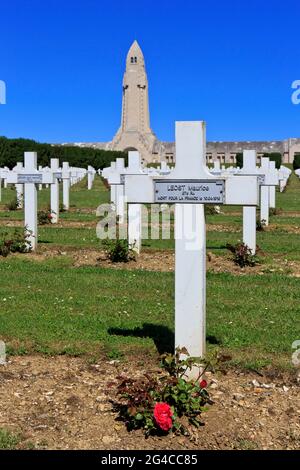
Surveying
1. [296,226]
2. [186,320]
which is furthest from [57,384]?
[296,226]

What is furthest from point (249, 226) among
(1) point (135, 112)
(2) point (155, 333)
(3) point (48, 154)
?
(1) point (135, 112)

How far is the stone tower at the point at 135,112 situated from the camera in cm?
7612

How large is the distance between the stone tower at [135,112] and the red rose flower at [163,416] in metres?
72.8

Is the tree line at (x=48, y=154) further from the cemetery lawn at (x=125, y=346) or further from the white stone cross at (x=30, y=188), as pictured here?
the cemetery lawn at (x=125, y=346)

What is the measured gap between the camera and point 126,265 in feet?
30.3

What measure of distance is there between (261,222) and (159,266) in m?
5.21

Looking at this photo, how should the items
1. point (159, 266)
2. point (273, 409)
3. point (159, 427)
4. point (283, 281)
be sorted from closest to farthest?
point (159, 427) → point (273, 409) → point (283, 281) → point (159, 266)

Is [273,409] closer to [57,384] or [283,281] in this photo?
[57,384]

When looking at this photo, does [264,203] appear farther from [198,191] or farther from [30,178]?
[198,191]

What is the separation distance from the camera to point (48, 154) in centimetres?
4562

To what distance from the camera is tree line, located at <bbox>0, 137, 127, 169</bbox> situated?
42.0 m

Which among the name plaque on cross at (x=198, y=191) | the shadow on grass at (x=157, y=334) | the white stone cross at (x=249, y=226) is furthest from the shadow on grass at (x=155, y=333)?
the white stone cross at (x=249, y=226)

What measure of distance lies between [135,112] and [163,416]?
75.2 meters

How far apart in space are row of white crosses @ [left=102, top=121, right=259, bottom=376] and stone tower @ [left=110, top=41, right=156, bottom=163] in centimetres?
7170
